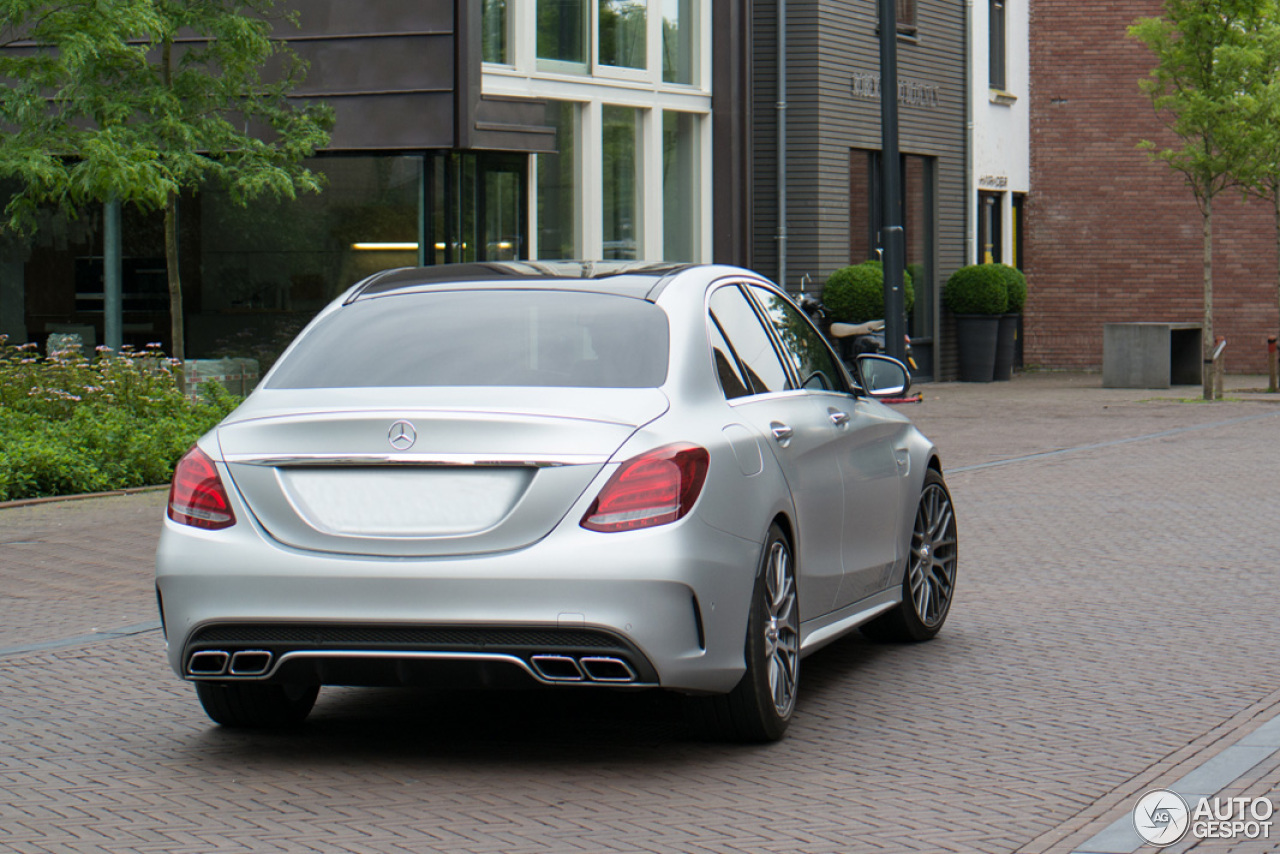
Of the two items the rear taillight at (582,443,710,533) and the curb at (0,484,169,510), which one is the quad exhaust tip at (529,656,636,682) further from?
the curb at (0,484,169,510)

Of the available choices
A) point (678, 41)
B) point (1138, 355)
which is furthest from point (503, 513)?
point (1138, 355)

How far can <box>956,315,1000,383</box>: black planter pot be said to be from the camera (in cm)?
2962

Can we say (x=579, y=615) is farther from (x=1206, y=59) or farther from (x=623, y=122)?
(x=1206, y=59)

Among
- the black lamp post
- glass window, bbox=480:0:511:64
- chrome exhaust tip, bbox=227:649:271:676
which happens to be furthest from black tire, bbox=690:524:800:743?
glass window, bbox=480:0:511:64

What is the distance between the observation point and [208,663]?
18.1 feet

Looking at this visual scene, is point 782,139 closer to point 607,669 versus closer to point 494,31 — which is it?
point 494,31

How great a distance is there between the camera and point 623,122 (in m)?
23.3

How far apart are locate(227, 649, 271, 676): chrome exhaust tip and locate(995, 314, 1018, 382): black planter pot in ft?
83.9

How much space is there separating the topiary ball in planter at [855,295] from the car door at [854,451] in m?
18.0

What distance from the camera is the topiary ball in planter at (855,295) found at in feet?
83.2

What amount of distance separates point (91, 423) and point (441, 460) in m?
9.39

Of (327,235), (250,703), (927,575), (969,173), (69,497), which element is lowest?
(69,497)

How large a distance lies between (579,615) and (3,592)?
4.95 metres

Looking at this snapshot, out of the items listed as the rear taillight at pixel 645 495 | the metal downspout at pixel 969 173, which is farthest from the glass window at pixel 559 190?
the rear taillight at pixel 645 495
